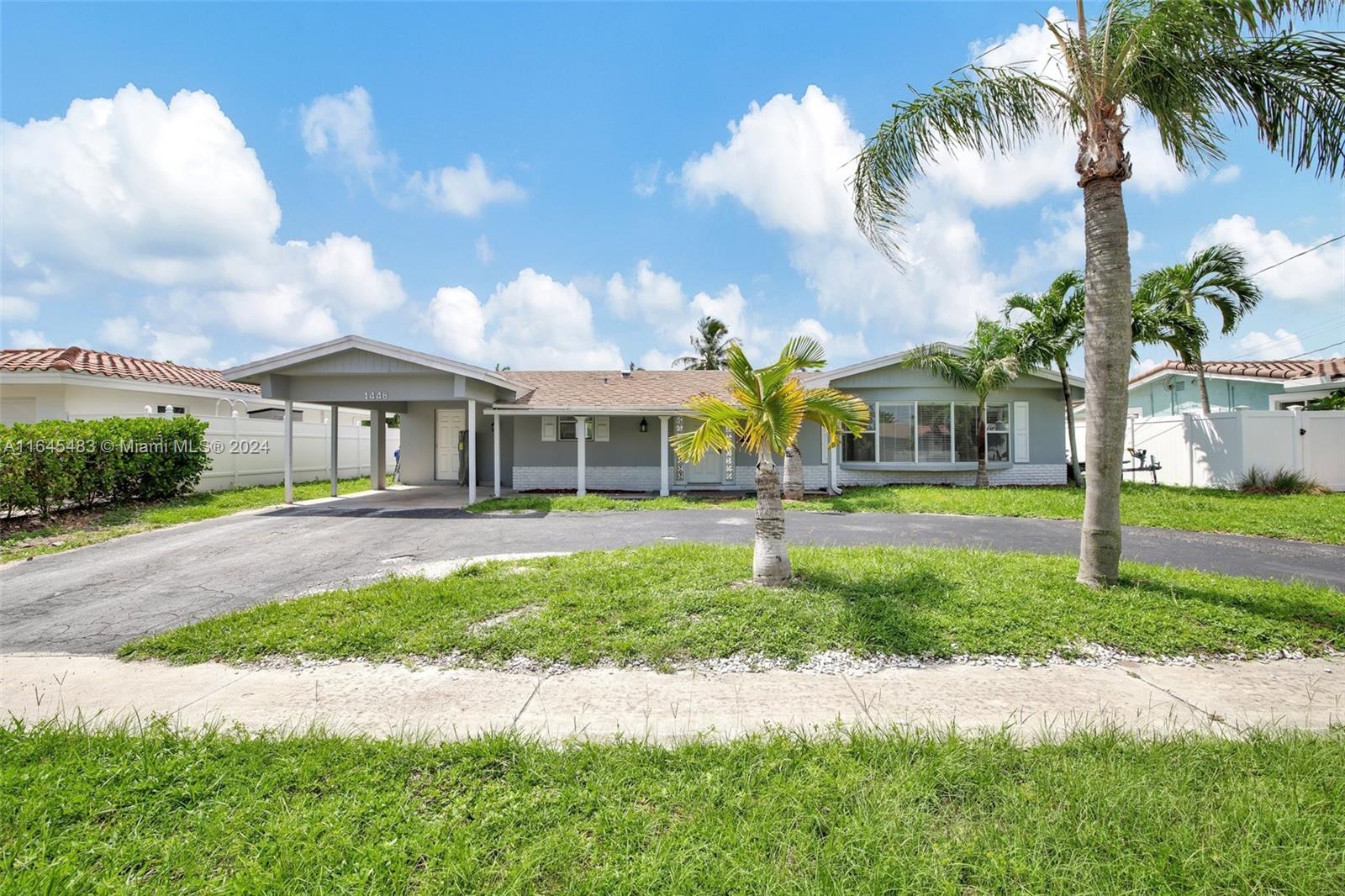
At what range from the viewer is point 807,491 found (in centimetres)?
1695

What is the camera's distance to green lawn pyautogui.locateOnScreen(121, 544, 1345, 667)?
4785mm

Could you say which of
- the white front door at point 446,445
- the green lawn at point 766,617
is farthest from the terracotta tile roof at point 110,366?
the green lawn at point 766,617

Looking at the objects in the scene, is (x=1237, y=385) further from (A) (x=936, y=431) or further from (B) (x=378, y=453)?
(B) (x=378, y=453)

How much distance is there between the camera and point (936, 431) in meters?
16.9

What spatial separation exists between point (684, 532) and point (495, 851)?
319 inches

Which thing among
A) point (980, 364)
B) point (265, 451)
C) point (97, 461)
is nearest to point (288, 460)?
point (97, 461)

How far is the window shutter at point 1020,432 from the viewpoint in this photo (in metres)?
16.9

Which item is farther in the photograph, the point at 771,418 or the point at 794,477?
the point at 794,477

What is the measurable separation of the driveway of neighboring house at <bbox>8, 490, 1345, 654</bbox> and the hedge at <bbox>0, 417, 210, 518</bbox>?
8.00 ft

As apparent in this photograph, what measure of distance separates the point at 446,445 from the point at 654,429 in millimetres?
7263

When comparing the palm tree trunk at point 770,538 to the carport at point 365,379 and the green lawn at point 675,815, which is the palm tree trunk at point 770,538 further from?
the carport at point 365,379

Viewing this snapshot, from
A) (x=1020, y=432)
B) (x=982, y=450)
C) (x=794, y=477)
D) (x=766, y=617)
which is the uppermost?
(x=1020, y=432)

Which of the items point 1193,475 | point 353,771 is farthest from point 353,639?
point 1193,475

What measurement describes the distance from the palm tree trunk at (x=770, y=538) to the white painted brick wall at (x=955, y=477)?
11837 millimetres
